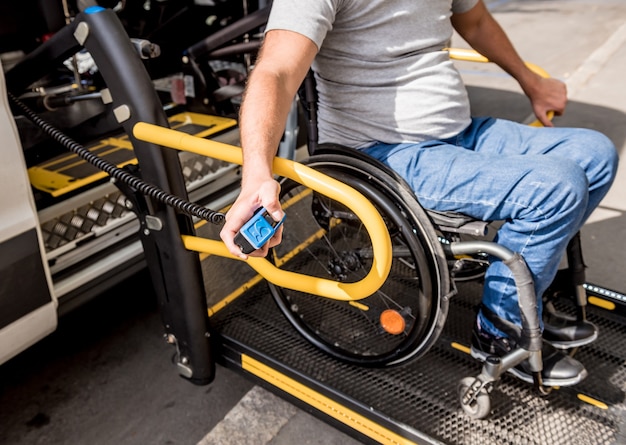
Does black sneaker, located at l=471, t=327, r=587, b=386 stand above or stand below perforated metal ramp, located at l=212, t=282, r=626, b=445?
above

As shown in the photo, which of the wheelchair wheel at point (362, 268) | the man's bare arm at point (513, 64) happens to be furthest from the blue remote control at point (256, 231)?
the man's bare arm at point (513, 64)

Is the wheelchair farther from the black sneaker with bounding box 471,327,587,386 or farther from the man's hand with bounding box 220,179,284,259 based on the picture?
the man's hand with bounding box 220,179,284,259

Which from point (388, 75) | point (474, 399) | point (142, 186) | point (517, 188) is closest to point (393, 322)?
point (474, 399)

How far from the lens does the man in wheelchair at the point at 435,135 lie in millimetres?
1548

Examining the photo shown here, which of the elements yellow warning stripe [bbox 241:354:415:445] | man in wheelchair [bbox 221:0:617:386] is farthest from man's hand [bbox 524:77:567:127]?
yellow warning stripe [bbox 241:354:415:445]

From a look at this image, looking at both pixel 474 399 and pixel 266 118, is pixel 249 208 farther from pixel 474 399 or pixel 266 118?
pixel 474 399

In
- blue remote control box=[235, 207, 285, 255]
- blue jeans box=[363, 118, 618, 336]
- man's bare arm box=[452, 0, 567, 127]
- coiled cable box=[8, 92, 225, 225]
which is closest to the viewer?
blue remote control box=[235, 207, 285, 255]

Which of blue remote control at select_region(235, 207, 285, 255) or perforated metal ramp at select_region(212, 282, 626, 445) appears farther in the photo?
perforated metal ramp at select_region(212, 282, 626, 445)

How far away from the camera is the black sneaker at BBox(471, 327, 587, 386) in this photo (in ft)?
5.99

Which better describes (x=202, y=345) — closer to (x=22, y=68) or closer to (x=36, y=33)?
(x=22, y=68)

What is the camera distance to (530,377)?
1.87 m

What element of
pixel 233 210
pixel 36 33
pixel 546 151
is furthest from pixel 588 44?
pixel 233 210

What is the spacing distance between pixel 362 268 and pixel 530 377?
0.65m

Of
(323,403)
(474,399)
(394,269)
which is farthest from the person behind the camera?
(394,269)
